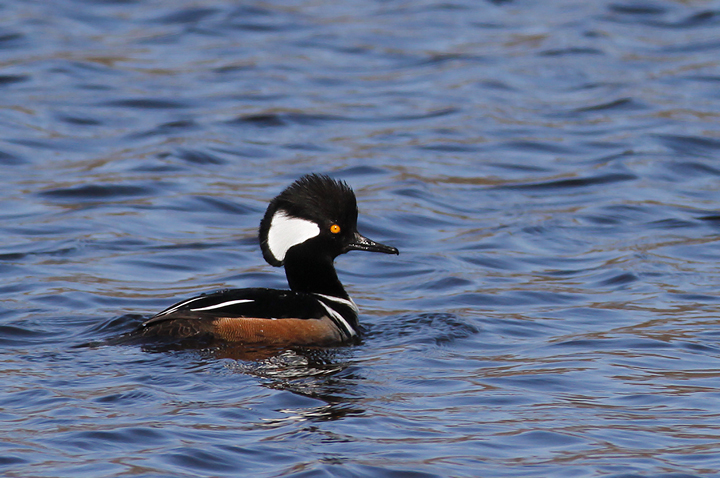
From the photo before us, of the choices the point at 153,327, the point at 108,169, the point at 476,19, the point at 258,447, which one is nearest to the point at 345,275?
the point at 153,327

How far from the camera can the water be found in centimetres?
514

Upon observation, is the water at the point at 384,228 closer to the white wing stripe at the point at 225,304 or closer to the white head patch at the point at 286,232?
the white wing stripe at the point at 225,304

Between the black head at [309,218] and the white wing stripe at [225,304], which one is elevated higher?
the black head at [309,218]

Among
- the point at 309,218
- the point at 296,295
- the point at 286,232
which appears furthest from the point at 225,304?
the point at 309,218

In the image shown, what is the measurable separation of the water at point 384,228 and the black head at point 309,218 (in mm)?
679

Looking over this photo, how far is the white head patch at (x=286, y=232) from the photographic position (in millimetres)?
7027

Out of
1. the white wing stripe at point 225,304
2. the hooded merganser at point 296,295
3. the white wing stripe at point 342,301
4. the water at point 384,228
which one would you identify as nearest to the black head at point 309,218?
the hooded merganser at point 296,295

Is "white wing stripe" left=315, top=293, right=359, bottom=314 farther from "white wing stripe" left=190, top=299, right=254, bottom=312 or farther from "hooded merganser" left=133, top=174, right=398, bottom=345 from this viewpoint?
"white wing stripe" left=190, top=299, right=254, bottom=312

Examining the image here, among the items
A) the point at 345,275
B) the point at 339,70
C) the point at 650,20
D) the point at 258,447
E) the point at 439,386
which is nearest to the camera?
the point at 258,447

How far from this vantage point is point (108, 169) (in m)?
11.1

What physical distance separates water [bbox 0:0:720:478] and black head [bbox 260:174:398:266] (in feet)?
2.23

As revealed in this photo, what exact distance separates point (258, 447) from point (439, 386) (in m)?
1.33

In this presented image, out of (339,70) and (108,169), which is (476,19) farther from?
(108,169)

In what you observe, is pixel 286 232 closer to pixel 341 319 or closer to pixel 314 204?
pixel 314 204
